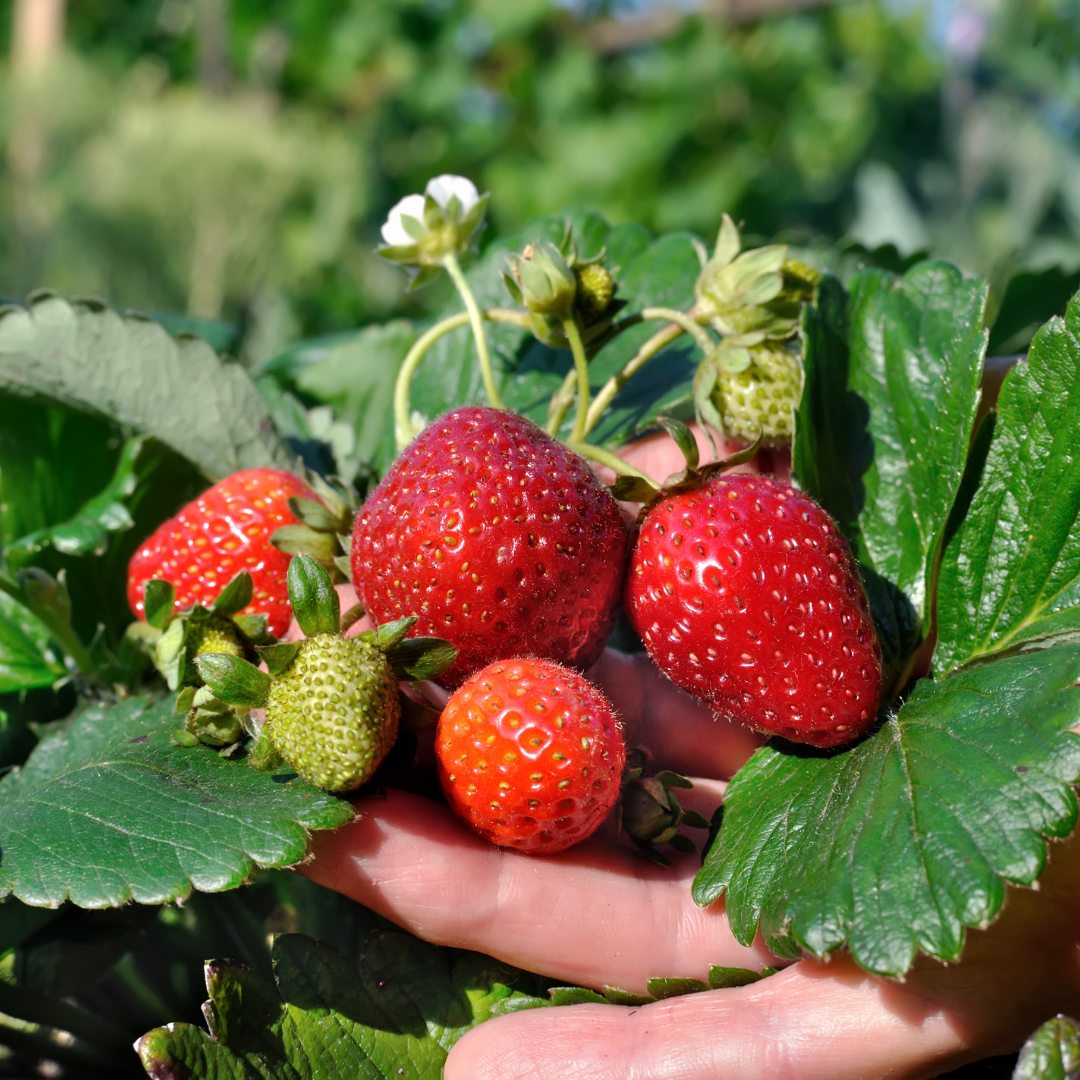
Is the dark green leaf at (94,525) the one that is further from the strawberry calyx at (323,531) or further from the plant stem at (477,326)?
the plant stem at (477,326)

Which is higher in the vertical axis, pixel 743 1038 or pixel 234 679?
pixel 234 679

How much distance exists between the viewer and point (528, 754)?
68cm

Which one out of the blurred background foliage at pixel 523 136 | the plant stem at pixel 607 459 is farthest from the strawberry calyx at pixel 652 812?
the blurred background foliage at pixel 523 136

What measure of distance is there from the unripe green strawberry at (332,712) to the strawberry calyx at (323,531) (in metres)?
0.13

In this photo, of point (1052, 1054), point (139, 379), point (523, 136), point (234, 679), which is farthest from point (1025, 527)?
point (523, 136)

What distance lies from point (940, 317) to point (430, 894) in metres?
0.60

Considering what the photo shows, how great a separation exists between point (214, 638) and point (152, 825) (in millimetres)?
145

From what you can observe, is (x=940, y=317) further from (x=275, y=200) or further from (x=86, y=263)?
(x=86, y=263)

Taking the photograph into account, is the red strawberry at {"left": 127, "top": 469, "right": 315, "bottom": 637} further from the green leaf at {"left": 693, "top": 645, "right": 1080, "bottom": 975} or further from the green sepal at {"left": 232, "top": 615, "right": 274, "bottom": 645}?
the green leaf at {"left": 693, "top": 645, "right": 1080, "bottom": 975}

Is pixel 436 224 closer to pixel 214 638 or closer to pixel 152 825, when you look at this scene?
pixel 214 638

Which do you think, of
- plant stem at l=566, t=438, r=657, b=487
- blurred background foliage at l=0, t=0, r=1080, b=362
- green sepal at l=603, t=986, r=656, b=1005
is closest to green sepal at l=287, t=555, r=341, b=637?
plant stem at l=566, t=438, r=657, b=487

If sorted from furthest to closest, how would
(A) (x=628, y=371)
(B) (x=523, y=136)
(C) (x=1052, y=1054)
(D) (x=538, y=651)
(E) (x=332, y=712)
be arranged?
(B) (x=523, y=136) → (A) (x=628, y=371) → (D) (x=538, y=651) → (E) (x=332, y=712) → (C) (x=1052, y=1054)

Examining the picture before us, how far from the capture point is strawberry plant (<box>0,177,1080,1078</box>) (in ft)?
2.11

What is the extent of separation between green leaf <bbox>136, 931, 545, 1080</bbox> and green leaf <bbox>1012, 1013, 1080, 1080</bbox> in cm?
32
